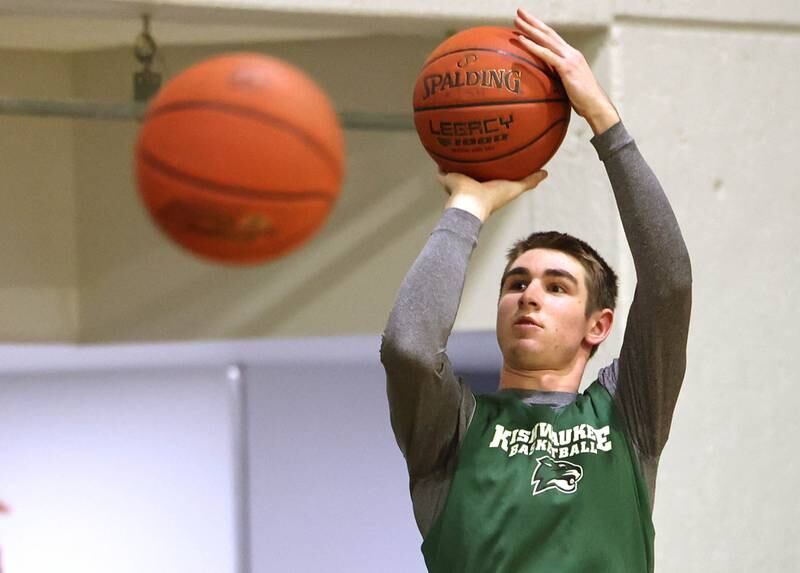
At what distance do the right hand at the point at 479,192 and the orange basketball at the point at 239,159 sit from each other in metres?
0.46

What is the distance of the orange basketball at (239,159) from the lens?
1.81 meters

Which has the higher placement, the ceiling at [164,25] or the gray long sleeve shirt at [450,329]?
the ceiling at [164,25]

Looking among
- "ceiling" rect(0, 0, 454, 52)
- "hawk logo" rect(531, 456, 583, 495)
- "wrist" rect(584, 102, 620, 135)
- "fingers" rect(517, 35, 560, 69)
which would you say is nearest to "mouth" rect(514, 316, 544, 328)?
"hawk logo" rect(531, 456, 583, 495)

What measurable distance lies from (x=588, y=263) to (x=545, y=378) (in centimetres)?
22

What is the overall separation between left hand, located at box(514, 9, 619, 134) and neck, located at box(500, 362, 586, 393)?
423 mm

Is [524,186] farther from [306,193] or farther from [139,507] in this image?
[139,507]

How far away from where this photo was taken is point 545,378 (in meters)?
2.40

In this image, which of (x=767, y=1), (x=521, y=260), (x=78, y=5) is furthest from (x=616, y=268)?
(x=78, y=5)

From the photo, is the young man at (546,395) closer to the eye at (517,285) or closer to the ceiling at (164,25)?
the eye at (517,285)

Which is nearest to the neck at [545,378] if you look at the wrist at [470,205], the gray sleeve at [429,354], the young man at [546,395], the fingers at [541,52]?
the young man at [546,395]

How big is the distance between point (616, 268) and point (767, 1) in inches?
34.6

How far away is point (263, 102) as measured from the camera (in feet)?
5.99

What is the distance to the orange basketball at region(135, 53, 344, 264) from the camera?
1.81 meters

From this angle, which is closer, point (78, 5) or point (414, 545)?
point (78, 5)
